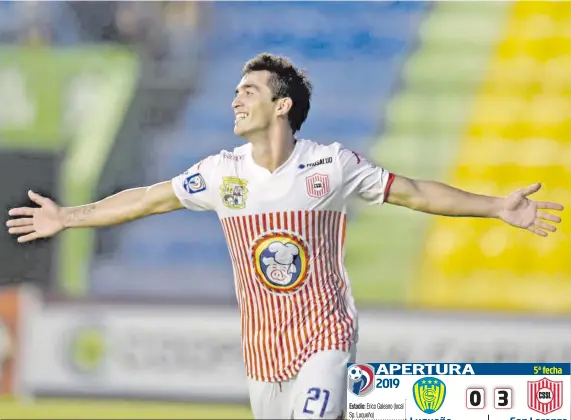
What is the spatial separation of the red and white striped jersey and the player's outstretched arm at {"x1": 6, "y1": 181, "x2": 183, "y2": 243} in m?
0.21

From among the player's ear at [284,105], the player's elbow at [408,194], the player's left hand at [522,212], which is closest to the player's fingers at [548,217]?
the player's left hand at [522,212]

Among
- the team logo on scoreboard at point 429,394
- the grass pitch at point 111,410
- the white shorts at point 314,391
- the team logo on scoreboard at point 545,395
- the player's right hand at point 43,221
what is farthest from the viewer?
the grass pitch at point 111,410

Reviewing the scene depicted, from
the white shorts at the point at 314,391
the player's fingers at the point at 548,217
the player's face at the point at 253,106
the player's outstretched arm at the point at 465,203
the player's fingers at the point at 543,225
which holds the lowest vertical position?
the white shorts at the point at 314,391

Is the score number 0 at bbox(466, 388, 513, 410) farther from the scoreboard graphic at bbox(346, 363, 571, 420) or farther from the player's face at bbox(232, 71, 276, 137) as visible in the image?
the player's face at bbox(232, 71, 276, 137)

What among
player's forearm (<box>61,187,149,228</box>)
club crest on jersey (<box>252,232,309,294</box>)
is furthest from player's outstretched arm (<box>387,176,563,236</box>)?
player's forearm (<box>61,187,149,228</box>)

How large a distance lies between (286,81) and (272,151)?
34cm

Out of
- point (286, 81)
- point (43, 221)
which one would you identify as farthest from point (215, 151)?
point (286, 81)

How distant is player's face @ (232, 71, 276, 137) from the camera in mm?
4922

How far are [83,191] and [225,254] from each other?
1.36 m

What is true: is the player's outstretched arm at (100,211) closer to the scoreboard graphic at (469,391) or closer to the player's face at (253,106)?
the player's face at (253,106)

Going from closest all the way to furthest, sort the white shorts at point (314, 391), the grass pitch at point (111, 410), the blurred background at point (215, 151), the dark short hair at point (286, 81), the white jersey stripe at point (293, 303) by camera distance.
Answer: the white shorts at point (314, 391) → the white jersey stripe at point (293, 303) → the dark short hair at point (286, 81) → the grass pitch at point (111, 410) → the blurred background at point (215, 151)

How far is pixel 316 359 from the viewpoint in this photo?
475 centimetres

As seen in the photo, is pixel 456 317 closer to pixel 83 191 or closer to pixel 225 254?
pixel 225 254

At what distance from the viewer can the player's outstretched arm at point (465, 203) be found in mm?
4938
